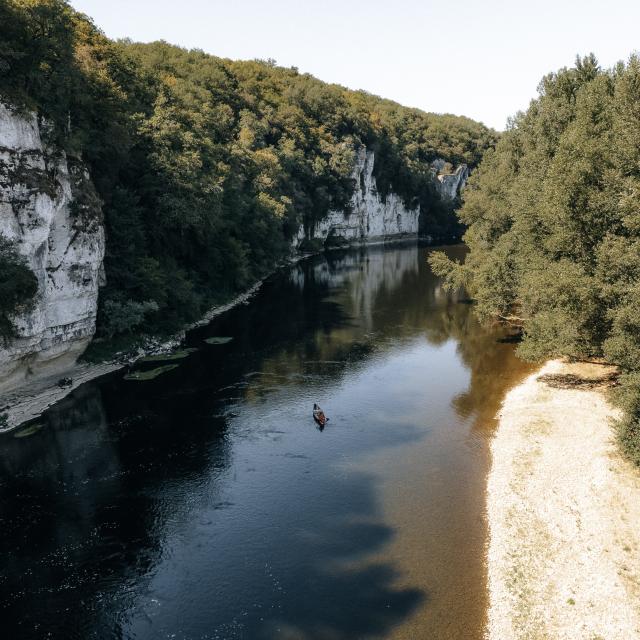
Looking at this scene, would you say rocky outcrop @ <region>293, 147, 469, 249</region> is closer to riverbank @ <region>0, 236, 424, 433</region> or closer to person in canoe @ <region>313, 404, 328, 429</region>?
riverbank @ <region>0, 236, 424, 433</region>

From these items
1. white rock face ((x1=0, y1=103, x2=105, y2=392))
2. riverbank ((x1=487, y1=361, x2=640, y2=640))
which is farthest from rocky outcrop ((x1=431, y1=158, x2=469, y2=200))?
riverbank ((x1=487, y1=361, x2=640, y2=640))

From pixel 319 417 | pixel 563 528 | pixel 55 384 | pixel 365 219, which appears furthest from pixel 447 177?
pixel 563 528

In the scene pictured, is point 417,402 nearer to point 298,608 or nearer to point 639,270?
point 639,270

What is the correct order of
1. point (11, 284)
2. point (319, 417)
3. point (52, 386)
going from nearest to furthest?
point (11, 284) < point (319, 417) < point (52, 386)

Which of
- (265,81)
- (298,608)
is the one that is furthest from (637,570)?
(265,81)

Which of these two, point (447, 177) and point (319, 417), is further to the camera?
point (447, 177)

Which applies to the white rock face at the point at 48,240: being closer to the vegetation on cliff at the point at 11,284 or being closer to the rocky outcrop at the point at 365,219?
the vegetation on cliff at the point at 11,284

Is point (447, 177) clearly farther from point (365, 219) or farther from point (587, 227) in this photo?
point (587, 227)
